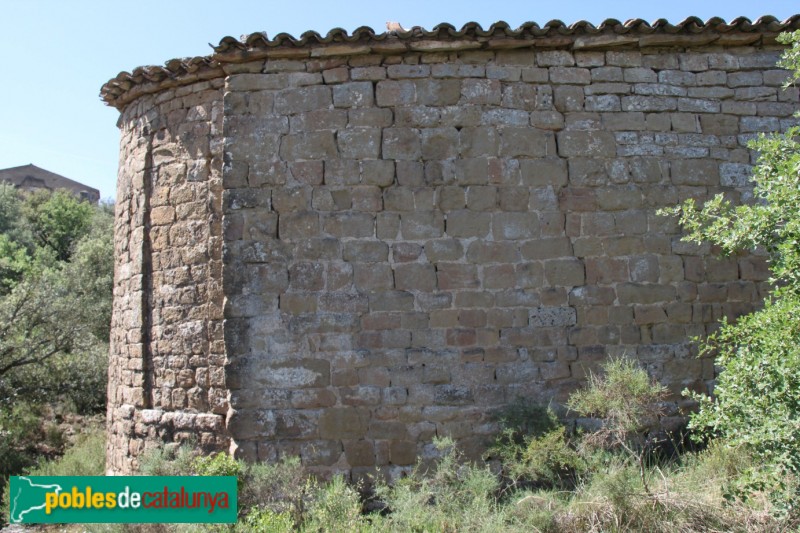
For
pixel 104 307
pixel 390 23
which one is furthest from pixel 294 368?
pixel 104 307

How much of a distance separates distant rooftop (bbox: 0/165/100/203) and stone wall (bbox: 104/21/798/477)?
32.5 meters

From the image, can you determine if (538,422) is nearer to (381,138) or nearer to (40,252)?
(381,138)

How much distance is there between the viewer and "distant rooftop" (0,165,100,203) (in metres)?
35.1

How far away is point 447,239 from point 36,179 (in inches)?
1428

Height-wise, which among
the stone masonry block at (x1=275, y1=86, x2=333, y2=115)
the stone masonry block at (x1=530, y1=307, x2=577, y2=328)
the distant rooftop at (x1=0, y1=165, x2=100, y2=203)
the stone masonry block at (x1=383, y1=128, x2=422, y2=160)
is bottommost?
the stone masonry block at (x1=530, y1=307, x2=577, y2=328)

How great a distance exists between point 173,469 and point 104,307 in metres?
7.22

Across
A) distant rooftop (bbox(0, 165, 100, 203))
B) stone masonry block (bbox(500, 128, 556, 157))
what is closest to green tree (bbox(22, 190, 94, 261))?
distant rooftop (bbox(0, 165, 100, 203))

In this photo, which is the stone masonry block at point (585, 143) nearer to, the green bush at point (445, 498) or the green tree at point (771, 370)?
the green tree at point (771, 370)

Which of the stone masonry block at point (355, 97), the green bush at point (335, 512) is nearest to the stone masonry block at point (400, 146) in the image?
the stone masonry block at point (355, 97)

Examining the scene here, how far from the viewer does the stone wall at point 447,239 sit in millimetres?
5707

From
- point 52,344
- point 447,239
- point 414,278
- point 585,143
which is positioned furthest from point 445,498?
point 52,344

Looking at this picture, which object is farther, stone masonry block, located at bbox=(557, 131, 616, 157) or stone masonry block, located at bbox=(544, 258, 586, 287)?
stone masonry block, located at bbox=(557, 131, 616, 157)

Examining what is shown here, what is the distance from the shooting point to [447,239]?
19.2 ft

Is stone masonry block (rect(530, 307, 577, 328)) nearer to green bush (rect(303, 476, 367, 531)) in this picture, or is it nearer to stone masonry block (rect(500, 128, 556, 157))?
stone masonry block (rect(500, 128, 556, 157))
